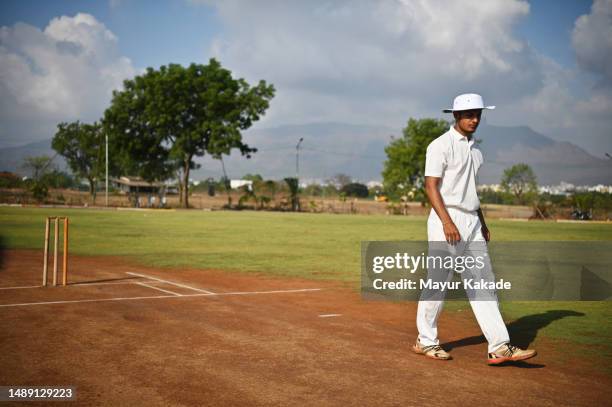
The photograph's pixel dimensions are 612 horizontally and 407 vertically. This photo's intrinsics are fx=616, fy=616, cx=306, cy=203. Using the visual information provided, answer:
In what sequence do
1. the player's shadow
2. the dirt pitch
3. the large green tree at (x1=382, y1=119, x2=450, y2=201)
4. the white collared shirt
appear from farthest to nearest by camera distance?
the large green tree at (x1=382, y1=119, x2=450, y2=201) < the player's shadow < the white collared shirt < the dirt pitch

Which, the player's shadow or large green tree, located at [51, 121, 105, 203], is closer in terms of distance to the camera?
the player's shadow

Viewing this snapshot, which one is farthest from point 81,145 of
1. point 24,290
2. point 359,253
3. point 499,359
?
point 499,359

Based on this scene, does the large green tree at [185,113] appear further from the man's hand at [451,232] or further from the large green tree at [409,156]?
the man's hand at [451,232]

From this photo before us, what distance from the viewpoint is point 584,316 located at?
9.51 meters

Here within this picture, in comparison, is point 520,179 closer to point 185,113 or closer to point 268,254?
point 185,113

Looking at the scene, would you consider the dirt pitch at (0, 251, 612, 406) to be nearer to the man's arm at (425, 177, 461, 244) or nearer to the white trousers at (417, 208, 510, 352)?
the white trousers at (417, 208, 510, 352)

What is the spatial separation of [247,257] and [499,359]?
1232cm

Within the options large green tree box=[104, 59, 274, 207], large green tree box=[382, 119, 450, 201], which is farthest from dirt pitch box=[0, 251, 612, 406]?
large green tree box=[382, 119, 450, 201]

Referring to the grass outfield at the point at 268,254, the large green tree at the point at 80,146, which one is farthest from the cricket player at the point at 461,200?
the large green tree at the point at 80,146

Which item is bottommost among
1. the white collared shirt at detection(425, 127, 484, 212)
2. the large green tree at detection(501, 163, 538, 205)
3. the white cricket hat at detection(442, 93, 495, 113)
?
the white collared shirt at detection(425, 127, 484, 212)

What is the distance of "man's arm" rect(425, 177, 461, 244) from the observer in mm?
5980

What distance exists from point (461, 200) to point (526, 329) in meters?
3.15

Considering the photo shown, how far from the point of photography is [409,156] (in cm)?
8850

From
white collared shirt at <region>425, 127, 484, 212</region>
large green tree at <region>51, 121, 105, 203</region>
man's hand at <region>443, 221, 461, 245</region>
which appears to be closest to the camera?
man's hand at <region>443, 221, 461, 245</region>
